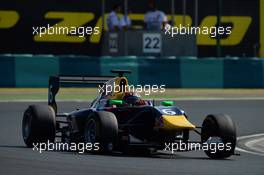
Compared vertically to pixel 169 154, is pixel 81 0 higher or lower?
higher

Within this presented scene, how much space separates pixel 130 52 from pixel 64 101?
5865mm

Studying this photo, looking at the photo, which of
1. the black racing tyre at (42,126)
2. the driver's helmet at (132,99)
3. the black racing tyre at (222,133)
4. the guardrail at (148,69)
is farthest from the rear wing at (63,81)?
the guardrail at (148,69)

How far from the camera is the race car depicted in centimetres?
1226

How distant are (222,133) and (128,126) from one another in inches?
49.0

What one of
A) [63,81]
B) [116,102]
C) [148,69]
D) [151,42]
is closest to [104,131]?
[116,102]

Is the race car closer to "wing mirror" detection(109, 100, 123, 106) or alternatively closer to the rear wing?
"wing mirror" detection(109, 100, 123, 106)

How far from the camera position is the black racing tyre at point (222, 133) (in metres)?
12.4

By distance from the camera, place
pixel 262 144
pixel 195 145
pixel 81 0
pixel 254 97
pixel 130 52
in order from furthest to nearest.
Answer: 1. pixel 81 0
2. pixel 130 52
3. pixel 254 97
4. pixel 262 144
5. pixel 195 145

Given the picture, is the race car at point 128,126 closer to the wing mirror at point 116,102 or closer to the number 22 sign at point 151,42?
the wing mirror at point 116,102

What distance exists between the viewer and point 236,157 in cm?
1298

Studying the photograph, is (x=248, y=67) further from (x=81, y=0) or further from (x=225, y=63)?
(x=81, y=0)

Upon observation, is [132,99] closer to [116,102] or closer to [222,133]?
[116,102]

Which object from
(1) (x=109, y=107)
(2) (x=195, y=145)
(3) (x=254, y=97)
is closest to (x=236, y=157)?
(2) (x=195, y=145)

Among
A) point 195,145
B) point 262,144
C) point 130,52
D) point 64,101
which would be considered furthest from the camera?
point 130,52
